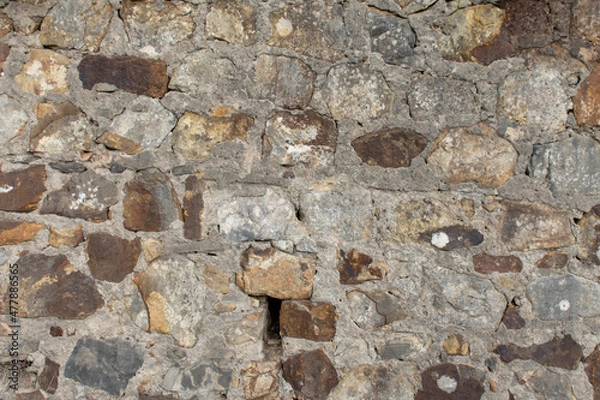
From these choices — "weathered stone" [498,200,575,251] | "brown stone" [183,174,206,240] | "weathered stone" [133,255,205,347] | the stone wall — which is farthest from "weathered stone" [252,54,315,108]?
"weathered stone" [498,200,575,251]

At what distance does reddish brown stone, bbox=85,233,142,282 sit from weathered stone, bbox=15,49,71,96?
507mm

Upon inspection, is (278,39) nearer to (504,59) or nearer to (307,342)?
(504,59)

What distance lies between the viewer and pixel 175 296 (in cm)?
166

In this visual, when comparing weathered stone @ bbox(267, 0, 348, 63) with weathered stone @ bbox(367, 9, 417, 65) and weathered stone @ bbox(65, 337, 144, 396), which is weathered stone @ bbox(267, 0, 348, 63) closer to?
weathered stone @ bbox(367, 9, 417, 65)

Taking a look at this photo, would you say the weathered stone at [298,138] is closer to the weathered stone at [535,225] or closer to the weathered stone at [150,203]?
the weathered stone at [150,203]

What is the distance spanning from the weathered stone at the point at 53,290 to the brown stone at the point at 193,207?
39cm

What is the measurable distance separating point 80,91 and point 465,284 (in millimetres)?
1440

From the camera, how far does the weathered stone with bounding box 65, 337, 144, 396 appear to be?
1.68m

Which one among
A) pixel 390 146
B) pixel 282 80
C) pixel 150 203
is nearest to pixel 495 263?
pixel 390 146

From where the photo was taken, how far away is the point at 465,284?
163cm

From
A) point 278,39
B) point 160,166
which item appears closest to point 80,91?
point 160,166

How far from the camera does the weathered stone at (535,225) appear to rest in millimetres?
1613

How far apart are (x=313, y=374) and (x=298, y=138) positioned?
82cm

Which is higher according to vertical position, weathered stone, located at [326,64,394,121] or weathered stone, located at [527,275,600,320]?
weathered stone, located at [326,64,394,121]
